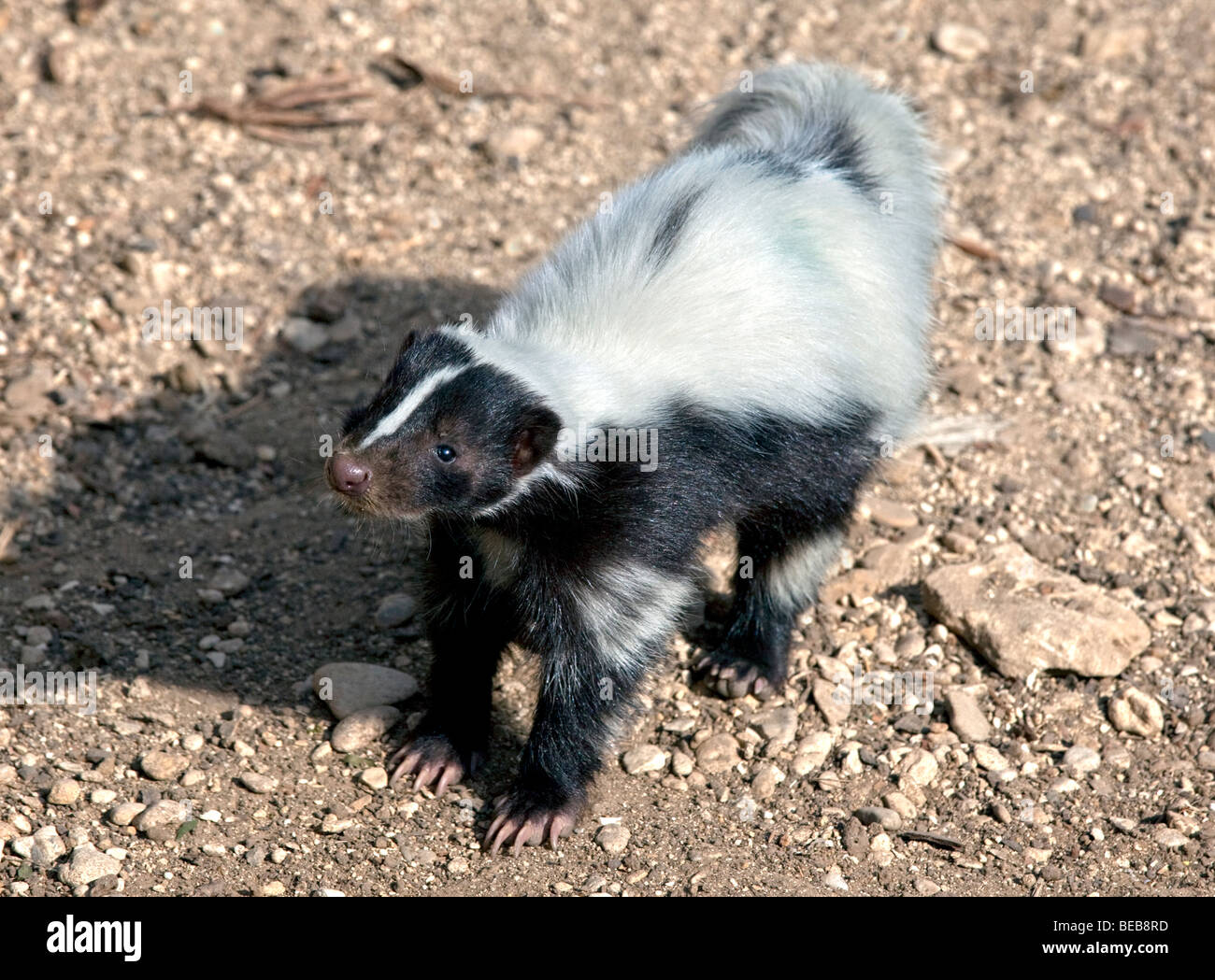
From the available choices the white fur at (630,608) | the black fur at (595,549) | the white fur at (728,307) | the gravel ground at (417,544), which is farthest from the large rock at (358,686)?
the white fur at (728,307)

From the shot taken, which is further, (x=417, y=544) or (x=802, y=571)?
(x=417, y=544)

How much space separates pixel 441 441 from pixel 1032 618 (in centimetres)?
300

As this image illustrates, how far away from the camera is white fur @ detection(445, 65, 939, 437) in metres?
5.30

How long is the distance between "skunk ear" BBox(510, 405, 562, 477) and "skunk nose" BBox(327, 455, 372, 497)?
1.80ft

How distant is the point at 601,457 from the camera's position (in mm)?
5207

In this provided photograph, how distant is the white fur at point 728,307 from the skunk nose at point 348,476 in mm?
658

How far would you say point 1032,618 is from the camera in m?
6.41

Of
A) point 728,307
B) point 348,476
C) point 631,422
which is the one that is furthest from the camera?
point 728,307

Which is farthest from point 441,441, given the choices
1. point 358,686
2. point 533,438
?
point 358,686

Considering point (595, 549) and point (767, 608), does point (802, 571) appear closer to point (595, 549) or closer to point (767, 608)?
point (767, 608)

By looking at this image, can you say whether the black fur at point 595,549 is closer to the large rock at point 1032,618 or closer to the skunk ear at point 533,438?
the skunk ear at point 533,438

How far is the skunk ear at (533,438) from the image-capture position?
16.6ft

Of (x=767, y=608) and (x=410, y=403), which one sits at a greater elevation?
(x=410, y=403)

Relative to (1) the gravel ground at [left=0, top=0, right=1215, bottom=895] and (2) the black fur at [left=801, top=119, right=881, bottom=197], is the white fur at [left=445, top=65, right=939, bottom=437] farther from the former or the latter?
(1) the gravel ground at [left=0, top=0, right=1215, bottom=895]
